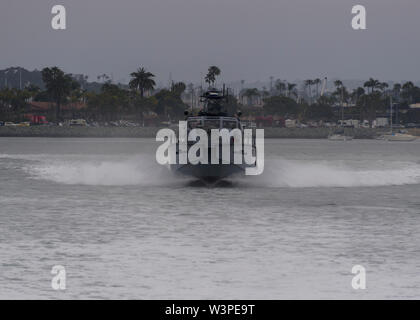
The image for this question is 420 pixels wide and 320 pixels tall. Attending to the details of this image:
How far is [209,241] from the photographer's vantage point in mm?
22688

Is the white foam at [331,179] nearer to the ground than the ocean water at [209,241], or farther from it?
nearer to the ground

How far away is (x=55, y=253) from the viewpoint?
66.9 ft

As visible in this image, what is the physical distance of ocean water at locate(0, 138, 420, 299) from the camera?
16141mm

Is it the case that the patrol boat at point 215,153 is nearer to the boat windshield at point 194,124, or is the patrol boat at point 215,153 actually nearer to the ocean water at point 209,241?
the boat windshield at point 194,124

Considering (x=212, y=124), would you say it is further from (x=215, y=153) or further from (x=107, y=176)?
(x=107, y=176)

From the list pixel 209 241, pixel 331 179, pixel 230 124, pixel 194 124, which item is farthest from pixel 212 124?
pixel 331 179

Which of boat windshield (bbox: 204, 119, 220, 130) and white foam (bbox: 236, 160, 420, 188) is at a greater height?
boat windshield (bbox: 204, 119, 220, 130)

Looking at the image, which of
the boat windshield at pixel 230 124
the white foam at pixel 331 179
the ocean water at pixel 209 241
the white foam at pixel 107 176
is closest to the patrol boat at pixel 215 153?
the boat windshield at pixel 230 124

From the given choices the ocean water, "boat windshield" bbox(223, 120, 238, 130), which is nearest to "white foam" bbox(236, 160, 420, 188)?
the ocean water

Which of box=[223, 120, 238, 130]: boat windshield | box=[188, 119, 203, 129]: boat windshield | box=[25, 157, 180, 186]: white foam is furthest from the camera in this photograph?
box=[25, 157, 180, 186]: white foam

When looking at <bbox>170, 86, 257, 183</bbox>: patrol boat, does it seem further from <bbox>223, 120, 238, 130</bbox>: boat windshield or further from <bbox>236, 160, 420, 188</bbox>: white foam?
<bbox>236, 160, 420, 188</bbox>: white foam

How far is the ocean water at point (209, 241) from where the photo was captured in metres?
16.1

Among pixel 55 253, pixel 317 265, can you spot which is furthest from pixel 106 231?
pixel 317 265
